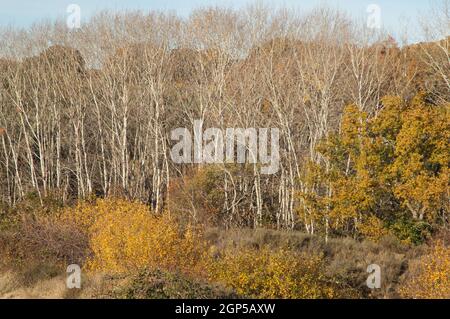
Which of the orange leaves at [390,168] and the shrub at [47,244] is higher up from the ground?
the orange leaves at [390,168]

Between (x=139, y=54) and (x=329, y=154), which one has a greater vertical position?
(x=139, y=54)

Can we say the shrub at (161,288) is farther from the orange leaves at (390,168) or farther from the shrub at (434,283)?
the orange leaves at (390,168)

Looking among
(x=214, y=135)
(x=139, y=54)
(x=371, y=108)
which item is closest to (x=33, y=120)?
(x=139, y=54)

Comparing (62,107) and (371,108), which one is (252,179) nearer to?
(371,108)

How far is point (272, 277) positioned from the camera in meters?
12.3

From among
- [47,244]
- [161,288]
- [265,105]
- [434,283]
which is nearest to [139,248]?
[161,288]

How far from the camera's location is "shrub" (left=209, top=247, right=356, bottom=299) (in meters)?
12.0

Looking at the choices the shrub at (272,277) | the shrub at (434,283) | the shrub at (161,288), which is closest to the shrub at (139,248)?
the shrub at (272,277)

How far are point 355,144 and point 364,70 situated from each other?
21.0 feet

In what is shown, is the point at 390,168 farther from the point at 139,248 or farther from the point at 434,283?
the point at 139,248

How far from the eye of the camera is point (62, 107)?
32.5m

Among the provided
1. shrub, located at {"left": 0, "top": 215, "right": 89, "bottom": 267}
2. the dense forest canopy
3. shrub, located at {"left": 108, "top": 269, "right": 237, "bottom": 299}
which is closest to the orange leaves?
the dense forest canopy

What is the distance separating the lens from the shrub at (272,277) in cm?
1198

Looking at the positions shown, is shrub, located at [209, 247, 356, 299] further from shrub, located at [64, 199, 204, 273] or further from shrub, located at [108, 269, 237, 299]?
shrub, located at [108, 269, 237, 299]
